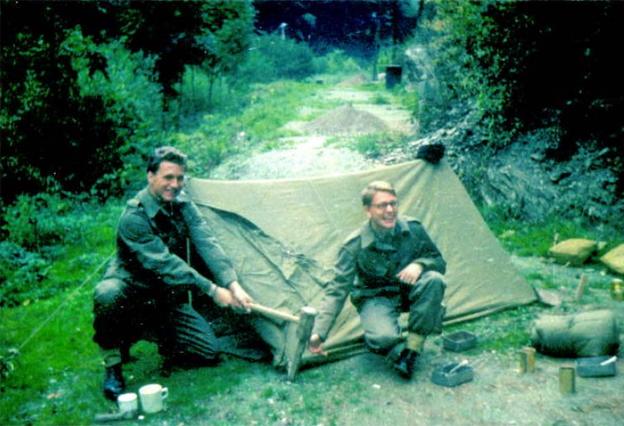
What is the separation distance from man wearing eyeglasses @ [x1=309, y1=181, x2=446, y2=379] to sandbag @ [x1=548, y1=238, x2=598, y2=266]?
272cm

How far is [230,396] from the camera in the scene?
13.0 ft

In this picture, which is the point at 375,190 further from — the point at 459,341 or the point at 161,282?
the point at 161,282

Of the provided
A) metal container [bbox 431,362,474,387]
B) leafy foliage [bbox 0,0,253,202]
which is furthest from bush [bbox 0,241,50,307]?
metal container [bbox 431,362,474,387]

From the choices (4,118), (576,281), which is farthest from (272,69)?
(576,281)

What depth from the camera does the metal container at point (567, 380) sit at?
12.3ft

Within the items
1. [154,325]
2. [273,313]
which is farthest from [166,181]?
[273,313]

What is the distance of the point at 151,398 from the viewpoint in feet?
12.3

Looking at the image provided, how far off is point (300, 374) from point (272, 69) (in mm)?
25834

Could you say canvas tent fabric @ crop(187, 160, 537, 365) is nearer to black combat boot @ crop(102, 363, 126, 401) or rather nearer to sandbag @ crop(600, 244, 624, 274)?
black combat boot @ crop(102, 363, 126, 401)

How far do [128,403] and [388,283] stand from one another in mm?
1833

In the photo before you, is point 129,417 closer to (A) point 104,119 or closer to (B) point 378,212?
(B) point 378,212

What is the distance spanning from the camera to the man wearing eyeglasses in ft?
13.4

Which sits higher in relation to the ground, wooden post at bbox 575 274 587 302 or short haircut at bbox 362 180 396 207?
short haircut at bbox 362 180 396 207

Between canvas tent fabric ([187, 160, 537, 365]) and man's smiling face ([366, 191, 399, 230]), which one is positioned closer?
man's smiling face ([366, 191, 399, 230])
